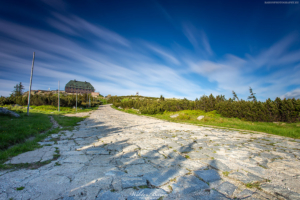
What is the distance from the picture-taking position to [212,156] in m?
3.21

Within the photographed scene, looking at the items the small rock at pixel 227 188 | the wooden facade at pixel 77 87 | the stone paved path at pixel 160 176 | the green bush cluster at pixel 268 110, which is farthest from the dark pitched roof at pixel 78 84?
the small rock at pixel 227 188

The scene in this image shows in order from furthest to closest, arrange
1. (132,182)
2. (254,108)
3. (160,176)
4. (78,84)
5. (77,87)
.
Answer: (78,84) → (77,87) → (254,108) → (160,176) → (132,182)

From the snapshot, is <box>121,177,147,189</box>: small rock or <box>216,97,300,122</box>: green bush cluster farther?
<box>216,97,300,122</box>: green bush cluster

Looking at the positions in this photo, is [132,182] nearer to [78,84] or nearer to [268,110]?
[268,110]

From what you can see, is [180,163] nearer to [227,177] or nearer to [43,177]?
[227,177]

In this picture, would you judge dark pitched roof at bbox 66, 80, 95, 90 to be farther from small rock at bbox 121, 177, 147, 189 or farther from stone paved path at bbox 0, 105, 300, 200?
small rock at bbox 121, 177, 147, 189

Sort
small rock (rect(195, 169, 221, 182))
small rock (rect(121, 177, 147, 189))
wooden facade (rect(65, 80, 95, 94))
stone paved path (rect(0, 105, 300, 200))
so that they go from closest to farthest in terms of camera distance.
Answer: stone paved path (rect(0, 105, 300, 200)) < small rock (rect(121, 177, 147, 189)) < small rock (rect(195, 169, 221, 182)) < wooden facade (rect(65, 80, 95, 94))

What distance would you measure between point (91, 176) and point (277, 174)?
132 inches

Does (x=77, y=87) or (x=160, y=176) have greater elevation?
(x=77, y=87)

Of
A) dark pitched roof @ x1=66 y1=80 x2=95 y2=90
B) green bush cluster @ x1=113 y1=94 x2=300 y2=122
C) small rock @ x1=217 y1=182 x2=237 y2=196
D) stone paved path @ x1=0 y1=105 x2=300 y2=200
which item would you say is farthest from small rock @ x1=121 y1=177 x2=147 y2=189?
dark pitched roof @ x1=66 y1=80 x2=95 y2=90

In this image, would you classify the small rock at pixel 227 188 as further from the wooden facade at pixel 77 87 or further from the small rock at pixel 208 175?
the wooden facade at pixel 77 87

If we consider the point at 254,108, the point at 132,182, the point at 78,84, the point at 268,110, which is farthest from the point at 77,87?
the point at 132,182

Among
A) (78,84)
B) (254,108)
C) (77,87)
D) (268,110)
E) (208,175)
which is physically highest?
(78,84)

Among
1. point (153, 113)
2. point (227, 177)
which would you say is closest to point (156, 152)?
point (227, 177)
